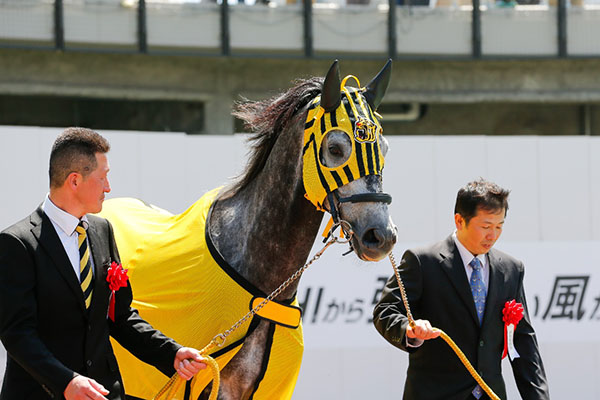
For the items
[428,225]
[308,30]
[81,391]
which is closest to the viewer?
[81,391]

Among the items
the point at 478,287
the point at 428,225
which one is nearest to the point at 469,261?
the point at 478,287

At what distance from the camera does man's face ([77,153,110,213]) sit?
279 centimetres

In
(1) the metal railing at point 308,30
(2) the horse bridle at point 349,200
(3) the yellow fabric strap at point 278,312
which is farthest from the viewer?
(1) the metal railing at point 308,30

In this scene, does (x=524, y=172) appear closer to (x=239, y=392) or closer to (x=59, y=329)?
(x=239, y=392)

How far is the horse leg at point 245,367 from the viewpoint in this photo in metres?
3.46

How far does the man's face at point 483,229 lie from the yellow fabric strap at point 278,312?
831 mm

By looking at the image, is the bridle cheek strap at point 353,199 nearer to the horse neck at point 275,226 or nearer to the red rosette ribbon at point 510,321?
the horse neck at point 275,226

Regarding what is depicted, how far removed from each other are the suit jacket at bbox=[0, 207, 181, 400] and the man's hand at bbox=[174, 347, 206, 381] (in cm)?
4

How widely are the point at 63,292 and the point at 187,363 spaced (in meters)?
0.51

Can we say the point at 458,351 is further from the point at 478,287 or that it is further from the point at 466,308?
the point at 478,287

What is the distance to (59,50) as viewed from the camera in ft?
40.9

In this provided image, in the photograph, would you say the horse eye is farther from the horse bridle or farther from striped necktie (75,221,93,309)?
striped necktie (75,221,93,309)

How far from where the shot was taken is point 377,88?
365 centimetres

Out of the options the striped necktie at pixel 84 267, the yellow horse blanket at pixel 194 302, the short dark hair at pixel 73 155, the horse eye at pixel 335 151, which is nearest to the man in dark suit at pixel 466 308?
the yellow horse blanket at pixel 194 302
